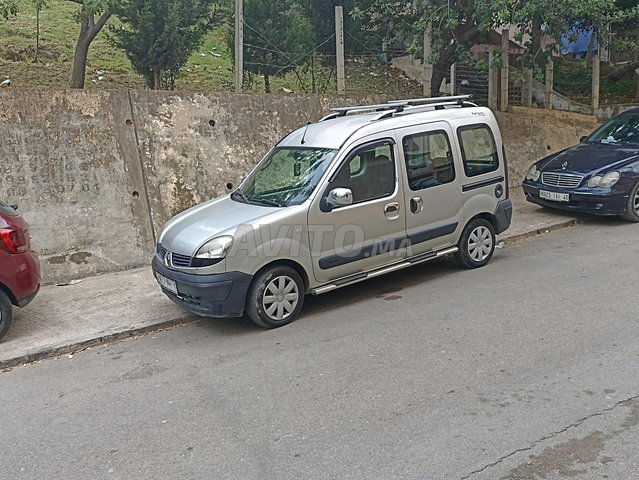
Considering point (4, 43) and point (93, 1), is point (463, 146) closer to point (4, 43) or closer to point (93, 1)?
point (93, 1)

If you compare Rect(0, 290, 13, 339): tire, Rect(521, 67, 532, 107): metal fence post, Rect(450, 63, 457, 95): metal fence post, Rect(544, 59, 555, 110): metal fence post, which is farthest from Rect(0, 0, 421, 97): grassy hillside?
Rect(0, 290, 13, 339): tire

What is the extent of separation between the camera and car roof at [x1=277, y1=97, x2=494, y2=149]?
19.7 ft

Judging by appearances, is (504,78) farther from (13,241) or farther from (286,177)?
(13,241)

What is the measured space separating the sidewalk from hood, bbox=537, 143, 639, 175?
6167 millimetres

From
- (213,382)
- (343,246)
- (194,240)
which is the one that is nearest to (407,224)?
(343,246)

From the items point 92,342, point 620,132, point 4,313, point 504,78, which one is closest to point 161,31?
point 4,313

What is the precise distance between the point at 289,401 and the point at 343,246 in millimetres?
2105

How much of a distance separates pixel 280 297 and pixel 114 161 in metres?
3.68

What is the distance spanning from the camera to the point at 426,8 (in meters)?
10.8

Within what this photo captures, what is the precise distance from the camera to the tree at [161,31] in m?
9.70

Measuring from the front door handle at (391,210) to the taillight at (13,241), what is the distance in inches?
137

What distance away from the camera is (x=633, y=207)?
864 cm

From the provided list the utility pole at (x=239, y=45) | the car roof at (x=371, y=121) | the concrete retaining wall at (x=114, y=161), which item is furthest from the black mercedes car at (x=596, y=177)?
the utility pole at (x=239, y=45)

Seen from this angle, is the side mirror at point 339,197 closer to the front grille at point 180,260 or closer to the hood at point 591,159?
the front grille at point 180,260
